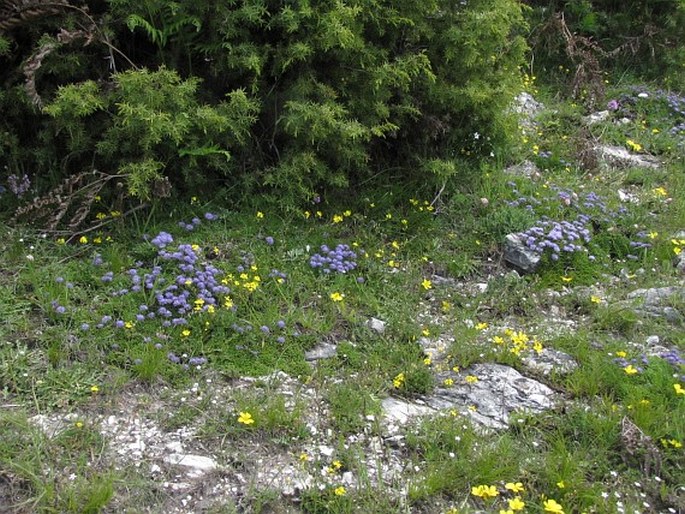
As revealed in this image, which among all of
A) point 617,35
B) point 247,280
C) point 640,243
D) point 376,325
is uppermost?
point 617,35

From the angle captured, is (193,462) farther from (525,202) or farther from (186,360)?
(525,202)

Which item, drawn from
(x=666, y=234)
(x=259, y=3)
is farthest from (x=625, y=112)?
(x=259, y=3)

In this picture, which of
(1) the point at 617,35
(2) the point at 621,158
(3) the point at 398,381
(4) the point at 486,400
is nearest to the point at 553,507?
(4) the point at 486,400

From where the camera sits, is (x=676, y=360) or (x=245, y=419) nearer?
(x=245, y=419)

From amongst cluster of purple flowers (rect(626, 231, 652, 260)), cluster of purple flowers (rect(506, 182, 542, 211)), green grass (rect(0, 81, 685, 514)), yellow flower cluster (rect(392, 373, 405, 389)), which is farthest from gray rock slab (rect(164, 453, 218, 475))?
cluster of purple flowers (rect(626, 231, 652, 260))

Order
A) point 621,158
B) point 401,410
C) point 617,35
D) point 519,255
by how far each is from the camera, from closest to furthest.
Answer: point 401,410 → point 519,255 → point 621,158 → point 617,35

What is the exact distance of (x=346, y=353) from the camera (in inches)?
166

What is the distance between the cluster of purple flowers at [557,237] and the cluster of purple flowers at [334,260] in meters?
1.24

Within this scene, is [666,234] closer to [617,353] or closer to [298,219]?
[617,353]

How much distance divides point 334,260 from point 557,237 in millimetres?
1563

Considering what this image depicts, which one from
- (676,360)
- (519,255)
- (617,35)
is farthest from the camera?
(617,35)

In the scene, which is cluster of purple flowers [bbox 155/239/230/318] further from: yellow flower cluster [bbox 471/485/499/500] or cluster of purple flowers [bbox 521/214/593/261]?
cluster of purple flowers [bbox 521/214/593/261]

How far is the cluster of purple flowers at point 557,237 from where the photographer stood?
5.17 metres

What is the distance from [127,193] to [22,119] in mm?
927
